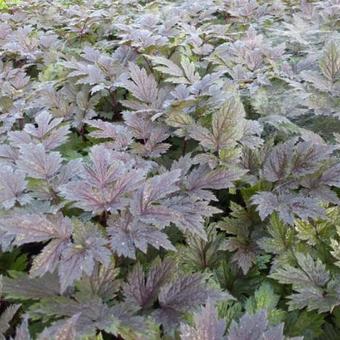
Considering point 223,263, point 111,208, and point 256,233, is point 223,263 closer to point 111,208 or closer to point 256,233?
point 256,233

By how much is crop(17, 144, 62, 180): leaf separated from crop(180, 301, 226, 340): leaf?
735 mm

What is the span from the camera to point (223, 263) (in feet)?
5.10

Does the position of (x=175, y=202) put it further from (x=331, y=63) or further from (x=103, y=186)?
(x=331, y=63)

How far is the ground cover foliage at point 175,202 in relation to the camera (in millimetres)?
1214

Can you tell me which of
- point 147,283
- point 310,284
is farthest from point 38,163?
point 310,284

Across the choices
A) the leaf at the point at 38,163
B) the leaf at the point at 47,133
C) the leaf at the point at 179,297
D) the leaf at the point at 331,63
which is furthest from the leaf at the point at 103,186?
the leaf at the point at 331,63

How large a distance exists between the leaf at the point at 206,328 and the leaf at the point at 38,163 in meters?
0.74

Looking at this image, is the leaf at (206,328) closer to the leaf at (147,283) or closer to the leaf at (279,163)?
the leaf at (147,283)

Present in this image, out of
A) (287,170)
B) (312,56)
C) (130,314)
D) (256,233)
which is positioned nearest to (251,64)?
(312,56)

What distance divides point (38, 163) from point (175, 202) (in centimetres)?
51

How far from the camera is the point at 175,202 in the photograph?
56.1 inches

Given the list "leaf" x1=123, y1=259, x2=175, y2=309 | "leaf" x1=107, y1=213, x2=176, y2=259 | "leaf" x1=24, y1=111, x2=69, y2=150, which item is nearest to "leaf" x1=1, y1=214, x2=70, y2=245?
"leaf" x1=107, y1=213, x2=176, y2=259

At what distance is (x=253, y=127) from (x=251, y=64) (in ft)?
2.37

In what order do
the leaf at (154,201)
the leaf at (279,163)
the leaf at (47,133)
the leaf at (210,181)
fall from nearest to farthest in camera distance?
the leaf at (154,201)
the leaf at (210,181)
the leaf at (279,163)
the leaf at (47,133)
